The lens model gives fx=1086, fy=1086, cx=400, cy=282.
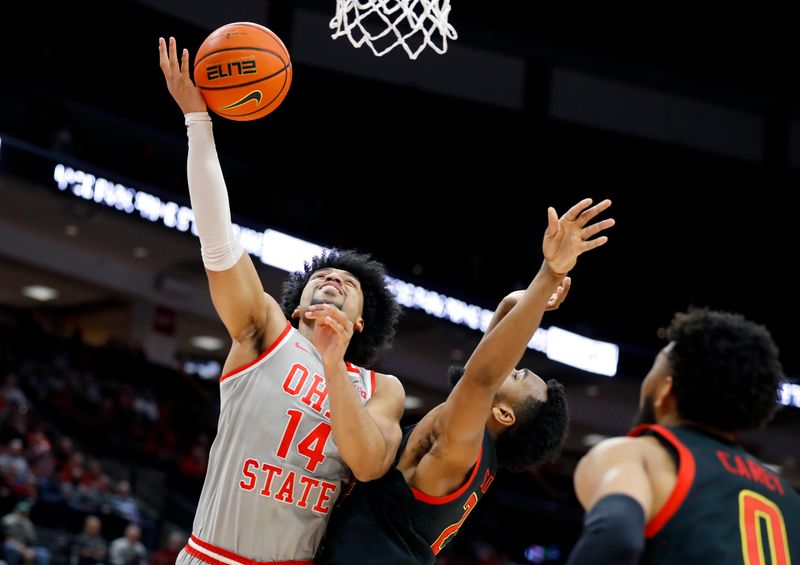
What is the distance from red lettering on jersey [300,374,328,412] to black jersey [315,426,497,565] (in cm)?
30

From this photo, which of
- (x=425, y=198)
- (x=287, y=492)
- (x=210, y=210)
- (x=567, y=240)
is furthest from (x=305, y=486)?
(x=425, y=198)

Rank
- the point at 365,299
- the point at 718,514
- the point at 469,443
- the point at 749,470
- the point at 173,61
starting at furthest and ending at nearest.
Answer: the point at 365,299 → the point at 173,61 → the point at 469,443 → the point at 749,470 → the point at 718,514

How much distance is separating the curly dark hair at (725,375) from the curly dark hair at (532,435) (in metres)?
1.29

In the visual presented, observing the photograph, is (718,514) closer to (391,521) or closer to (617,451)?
(617,451)

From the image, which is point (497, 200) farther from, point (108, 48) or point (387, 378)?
point (387, 378)

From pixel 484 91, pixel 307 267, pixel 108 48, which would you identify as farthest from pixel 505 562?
pixel 307 267

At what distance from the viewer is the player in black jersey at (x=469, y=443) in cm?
305

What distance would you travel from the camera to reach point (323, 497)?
3498mm

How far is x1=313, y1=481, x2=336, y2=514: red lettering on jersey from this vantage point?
11.4 ft

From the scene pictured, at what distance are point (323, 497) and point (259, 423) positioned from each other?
316 millimetres

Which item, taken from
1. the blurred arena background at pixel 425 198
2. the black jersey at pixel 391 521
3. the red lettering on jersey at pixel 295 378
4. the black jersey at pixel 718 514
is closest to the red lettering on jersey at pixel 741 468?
the black jersey at pixel 718 514

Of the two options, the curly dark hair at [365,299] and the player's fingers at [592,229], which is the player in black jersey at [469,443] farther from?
the curly dark hair at [365,299]

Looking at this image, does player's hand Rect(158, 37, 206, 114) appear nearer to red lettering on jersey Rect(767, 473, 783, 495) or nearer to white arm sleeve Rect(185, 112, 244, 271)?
white arm sleeve Rect(185, 112, 244, 271)

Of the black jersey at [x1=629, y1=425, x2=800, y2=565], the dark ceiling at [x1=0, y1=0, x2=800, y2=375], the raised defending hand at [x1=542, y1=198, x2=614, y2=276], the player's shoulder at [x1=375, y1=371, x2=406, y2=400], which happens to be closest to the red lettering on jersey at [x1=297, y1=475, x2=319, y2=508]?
the player's shoulder at [x1=375, y1=371, x2=406, y2=400]
